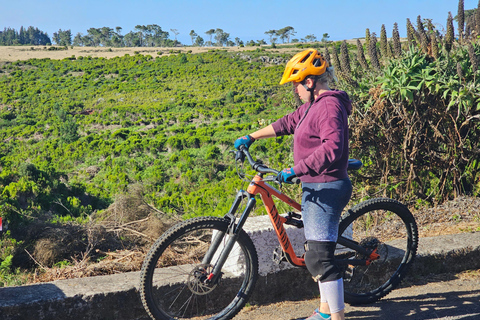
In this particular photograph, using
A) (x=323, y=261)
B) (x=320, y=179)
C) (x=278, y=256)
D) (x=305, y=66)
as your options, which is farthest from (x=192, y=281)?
(x=305, y=66)

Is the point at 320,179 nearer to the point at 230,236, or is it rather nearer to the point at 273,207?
the point at 273,207

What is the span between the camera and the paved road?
11.3 ft

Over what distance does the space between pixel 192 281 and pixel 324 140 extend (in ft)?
4.30

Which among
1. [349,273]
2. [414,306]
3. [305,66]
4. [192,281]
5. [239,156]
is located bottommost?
[414,306]

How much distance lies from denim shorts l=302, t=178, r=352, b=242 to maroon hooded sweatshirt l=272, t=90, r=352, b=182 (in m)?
0.05

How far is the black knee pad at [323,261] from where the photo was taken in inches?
117

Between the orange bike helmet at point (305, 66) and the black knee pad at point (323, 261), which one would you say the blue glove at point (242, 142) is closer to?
the orange bike helmet at point (305, 66)

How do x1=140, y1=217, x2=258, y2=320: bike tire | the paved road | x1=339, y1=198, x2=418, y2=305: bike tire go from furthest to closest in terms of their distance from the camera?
x1=339, y1=198, x2=418, y2=305: bike tire < the paved road < x1=140, y1=217, x2=258, y2=320: bike tire

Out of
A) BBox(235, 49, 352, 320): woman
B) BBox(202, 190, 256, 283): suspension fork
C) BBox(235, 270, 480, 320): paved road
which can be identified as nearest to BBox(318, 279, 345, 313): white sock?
Answer: BBox(235, 49, 352, 320): woman

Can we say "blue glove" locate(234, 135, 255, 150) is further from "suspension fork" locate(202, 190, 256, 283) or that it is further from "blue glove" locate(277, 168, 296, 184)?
"blue glove" locate(277, 168, 296, 184)

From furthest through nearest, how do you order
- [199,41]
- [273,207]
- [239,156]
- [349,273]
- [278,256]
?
[199,41], [349,273], [278,256], [273,207], [239,156]

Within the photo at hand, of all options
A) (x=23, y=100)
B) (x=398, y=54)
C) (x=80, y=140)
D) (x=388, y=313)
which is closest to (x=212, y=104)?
(x=80, y=140)

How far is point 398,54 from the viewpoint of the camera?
18.9 ft

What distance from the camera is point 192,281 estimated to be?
3240 millimetres
